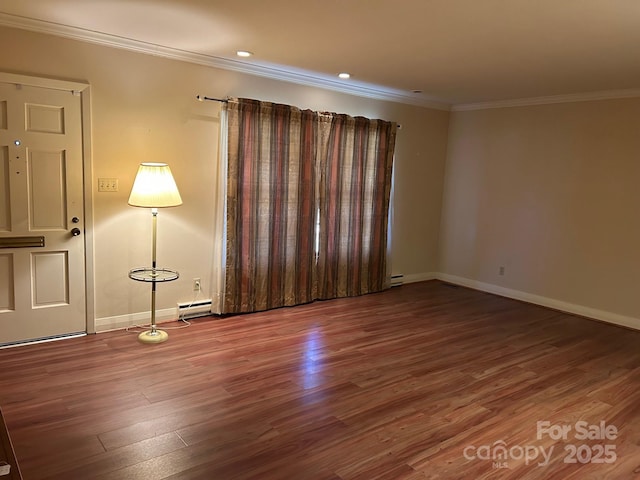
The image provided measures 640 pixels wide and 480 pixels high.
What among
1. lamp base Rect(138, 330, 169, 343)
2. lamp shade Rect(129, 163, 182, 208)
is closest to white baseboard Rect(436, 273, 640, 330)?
lamp base Rect(138, 330, 169, 343)

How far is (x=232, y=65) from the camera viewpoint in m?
4.30

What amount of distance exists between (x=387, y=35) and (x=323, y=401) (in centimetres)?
249

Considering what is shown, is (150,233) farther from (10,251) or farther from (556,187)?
(556,187)

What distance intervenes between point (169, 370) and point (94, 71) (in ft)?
7.82

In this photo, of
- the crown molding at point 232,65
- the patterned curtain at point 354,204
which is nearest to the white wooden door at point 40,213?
the crown molding at point 232,65

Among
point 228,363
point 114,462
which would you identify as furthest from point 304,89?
point 114,462

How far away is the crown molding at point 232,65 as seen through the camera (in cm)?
339

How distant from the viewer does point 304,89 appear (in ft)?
15.9

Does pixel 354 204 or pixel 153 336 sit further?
pixel 354 204

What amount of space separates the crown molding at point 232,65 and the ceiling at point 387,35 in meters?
0.01

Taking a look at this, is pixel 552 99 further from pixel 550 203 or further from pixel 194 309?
pixel 194 309

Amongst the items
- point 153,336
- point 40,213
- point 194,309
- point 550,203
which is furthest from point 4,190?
point 550,203

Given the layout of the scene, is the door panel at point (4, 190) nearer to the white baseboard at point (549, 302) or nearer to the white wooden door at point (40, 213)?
the white wooden door at point (40, 213)

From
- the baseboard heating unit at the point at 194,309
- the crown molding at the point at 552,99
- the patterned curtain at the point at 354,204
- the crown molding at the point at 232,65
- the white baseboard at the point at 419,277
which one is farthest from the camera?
the white baseboard at the point at 419,277
